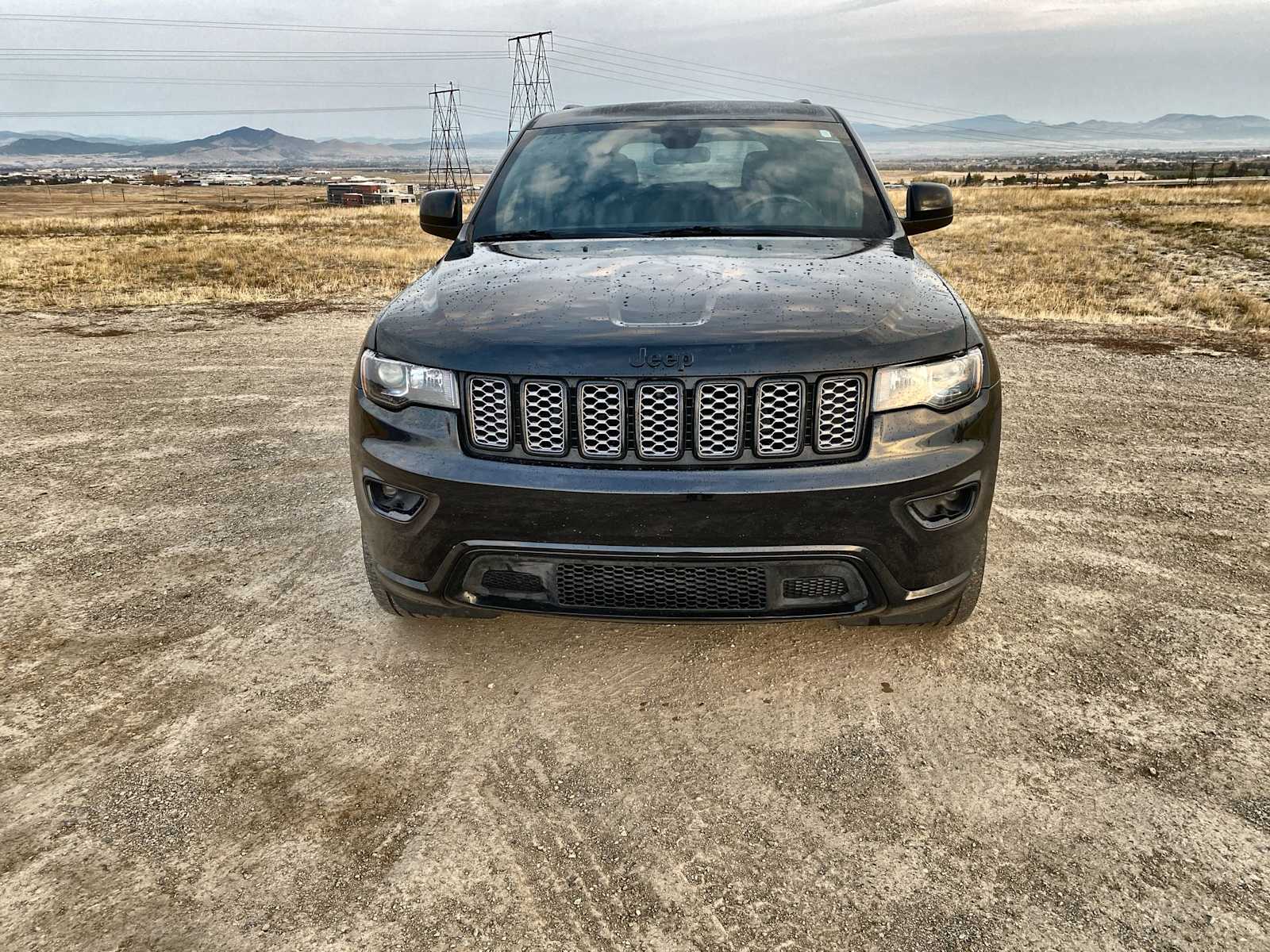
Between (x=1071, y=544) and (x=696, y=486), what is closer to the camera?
(x=696, y=486)

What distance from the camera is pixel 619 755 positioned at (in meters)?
2.57

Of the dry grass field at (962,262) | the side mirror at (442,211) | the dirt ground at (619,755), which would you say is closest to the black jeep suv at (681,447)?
the dirt ground at (619,755)

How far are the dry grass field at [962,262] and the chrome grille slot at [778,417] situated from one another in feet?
→ 30.2

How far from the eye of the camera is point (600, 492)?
243cm

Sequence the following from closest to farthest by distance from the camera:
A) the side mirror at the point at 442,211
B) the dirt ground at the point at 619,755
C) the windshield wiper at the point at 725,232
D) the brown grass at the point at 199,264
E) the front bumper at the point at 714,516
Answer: the dirt ground at the point at 619,755 < the front bumper at the point at 714,516 < the windshield wiper at the point at 725,232 < the side mirror at the point at 442,211 < the brown grass at the point at 199,264

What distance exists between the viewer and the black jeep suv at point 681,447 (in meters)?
2.45

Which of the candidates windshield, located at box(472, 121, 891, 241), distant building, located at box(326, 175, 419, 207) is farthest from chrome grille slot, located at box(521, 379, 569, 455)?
distant building, located at box(326, 175, 419, 207)

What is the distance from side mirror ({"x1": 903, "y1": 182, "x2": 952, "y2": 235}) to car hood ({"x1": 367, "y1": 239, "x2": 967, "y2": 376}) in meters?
0.91

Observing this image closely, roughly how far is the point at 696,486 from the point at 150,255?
20.0m

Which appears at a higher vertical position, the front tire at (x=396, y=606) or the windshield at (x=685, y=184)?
the windshield at (x=685, y=184)

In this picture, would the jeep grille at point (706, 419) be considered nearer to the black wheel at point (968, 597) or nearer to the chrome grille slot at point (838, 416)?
the chrome grille slot at point (838, 416)

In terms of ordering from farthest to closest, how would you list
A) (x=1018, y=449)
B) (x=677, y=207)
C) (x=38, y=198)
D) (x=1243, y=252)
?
(x=38, y=198), (x=1243, y=252), (x=1018, y=449), (x=677, y=207)

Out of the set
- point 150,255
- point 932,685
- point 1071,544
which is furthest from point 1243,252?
point 150,255

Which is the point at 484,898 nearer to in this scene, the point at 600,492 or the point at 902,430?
the point at 600,492
